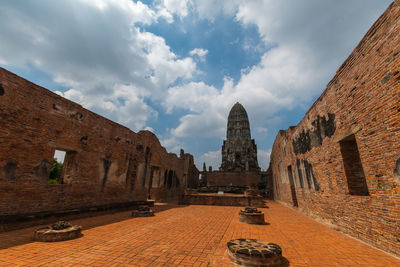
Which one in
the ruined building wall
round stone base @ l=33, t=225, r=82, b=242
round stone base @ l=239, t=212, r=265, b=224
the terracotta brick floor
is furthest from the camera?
round stone base @ l=239, t=212, r=265, b=224

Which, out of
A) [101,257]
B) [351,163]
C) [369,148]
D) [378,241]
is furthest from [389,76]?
[101,257]

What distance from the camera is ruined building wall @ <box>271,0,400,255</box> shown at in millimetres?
3605

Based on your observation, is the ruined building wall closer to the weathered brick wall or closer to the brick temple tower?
the weathered brick wall

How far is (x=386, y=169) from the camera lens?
378 centimetres

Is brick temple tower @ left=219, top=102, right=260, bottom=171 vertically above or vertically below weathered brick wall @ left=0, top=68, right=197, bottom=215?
above

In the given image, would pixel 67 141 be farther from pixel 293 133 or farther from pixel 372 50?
pixel 293 133

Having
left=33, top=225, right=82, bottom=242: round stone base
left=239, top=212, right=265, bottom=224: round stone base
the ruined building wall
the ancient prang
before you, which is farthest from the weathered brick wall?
the ancient prang

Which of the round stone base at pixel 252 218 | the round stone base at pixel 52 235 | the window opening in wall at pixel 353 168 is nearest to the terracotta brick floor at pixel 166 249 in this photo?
the round stone base at pixel 52 235

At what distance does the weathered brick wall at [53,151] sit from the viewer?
17.6ft

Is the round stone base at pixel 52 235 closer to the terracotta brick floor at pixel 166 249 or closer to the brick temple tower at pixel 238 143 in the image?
the terracotta brick floor at pixel 166 249

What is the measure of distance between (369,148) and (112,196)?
420 inches

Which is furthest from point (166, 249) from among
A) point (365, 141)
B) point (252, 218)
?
point (365, 141)

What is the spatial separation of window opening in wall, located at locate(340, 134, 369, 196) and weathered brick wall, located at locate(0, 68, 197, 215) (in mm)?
10121

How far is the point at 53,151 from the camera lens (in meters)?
6.58
